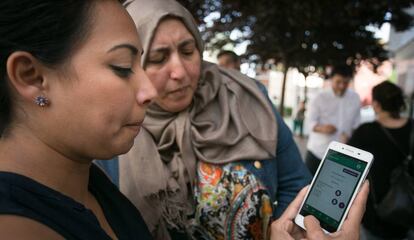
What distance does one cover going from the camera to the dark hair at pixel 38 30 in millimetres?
821

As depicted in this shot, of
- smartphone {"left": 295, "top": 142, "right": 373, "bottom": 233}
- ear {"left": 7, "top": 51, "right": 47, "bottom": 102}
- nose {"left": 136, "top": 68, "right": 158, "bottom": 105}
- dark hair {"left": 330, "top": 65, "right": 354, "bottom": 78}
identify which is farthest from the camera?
dark hair {"left": 330, "top": 65, "right": 354, "bottom": 78}

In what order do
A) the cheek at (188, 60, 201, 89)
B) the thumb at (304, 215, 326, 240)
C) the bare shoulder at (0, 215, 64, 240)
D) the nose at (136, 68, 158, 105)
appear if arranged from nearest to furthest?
the bare shoulder at (0, 215, 64, 240)
the nose at (136, 68, 158, 105)
the thumb at (304, 215, 326, 240)
the cheek at (188, 60, 201, 89)

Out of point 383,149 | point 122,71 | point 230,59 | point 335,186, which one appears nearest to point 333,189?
point 335,186

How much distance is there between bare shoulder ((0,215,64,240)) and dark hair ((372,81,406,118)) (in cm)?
311

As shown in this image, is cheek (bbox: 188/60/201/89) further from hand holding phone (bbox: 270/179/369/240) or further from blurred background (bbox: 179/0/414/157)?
blurred background (bbox: 179/0/414/157)

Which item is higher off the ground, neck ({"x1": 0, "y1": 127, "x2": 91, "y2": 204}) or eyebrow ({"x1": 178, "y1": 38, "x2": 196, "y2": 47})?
eyebrow ({"x1": 178, "y1": 38, "x2": 196, "y2": 47})

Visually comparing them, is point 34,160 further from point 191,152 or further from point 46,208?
point 191,152

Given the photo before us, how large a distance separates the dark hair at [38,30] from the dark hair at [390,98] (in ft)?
9.92

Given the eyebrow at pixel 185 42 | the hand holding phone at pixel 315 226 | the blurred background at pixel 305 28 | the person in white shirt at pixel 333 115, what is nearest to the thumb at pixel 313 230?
the hand holding phone at pixel 315 226

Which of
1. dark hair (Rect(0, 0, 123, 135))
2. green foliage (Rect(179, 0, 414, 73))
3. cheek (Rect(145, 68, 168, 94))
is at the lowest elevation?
cheek (Rect(145, 68, 168, 94))

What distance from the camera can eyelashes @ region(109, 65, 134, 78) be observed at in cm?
90

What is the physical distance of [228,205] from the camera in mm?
1482

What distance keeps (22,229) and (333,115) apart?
420cm

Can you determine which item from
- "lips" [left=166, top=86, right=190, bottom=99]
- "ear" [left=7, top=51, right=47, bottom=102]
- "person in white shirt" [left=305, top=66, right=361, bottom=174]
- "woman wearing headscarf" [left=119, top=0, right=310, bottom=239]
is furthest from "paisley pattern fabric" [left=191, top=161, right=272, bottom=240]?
"person in white shirt" [left=305, top=66, right=361, bottom=174]
